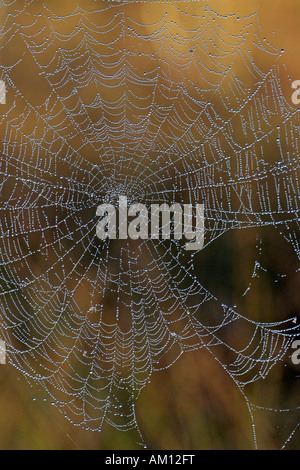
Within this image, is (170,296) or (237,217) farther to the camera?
(170,296)

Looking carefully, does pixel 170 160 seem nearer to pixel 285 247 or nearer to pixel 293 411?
pixel 285 247

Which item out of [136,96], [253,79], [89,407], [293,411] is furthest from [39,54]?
[293,411]

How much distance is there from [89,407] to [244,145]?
1.84m

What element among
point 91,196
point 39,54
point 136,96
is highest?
point 39,54

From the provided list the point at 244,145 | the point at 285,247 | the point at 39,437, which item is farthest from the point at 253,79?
the point at 39,437

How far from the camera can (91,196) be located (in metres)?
4.35

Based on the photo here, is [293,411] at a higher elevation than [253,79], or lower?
lower

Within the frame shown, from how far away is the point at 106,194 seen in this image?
4406 mm

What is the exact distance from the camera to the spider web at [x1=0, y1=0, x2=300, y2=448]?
160 inches

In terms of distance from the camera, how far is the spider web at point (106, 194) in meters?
4.07

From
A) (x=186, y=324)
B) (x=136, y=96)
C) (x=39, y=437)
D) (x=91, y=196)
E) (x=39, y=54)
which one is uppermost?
(x=39, y=54)

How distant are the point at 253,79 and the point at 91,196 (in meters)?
1.22

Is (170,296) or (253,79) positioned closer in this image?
(253,79)

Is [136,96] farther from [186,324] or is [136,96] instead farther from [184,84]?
[186,324]
